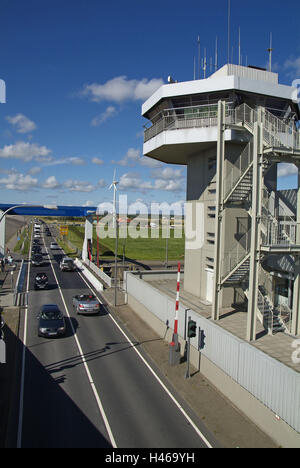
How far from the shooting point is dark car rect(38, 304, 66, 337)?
19.8m

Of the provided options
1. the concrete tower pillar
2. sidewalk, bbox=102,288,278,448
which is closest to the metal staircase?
sidewalk, bbox=102,288,278,448

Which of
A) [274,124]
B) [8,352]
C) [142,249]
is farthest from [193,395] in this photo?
[142,249]

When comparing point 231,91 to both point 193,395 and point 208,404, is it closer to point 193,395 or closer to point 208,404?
point 193,395

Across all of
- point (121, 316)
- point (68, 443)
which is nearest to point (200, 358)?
point (68, 443)

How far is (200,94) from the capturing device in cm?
2050

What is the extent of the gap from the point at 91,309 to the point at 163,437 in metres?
15.0

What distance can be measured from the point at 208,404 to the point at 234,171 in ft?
42.3

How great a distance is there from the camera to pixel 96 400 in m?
13.0

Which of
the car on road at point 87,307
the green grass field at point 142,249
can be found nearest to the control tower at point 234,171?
the car on road at point 87,307

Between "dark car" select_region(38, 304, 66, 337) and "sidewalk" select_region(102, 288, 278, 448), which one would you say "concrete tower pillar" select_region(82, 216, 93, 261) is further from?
"sidewalk" select_region(102, 288, 278, 448)

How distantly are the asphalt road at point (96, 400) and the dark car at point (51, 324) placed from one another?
1.38ft

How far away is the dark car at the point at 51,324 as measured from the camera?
65.0 feet

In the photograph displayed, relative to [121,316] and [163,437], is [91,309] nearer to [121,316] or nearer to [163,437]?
[121,316]

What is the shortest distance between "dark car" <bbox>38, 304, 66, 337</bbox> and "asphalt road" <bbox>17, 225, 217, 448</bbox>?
421 mm
